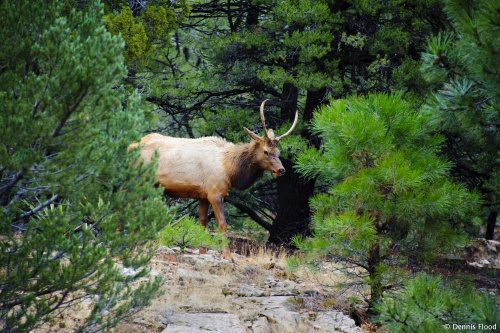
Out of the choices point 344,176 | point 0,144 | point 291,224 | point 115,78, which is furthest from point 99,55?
point 291,224

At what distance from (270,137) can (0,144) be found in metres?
6.39

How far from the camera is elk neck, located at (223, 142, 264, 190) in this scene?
1022 centimetres

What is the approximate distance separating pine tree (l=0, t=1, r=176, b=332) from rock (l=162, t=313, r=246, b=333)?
1367 mm

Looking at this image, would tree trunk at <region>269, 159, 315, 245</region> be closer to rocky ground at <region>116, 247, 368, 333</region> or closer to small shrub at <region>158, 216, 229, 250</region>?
rocky ground at <region>116, 247, 368, 333</region>

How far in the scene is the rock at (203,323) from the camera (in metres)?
6.18

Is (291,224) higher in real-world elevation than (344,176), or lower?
lower

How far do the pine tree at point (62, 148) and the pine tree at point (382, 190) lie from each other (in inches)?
93.1

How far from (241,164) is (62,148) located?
5872 mm

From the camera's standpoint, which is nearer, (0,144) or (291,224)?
(0,144)

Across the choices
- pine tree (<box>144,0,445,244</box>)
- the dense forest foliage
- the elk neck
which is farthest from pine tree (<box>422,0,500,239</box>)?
the elk neck

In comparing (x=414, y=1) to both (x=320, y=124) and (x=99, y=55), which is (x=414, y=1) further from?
(x=99, y=55)

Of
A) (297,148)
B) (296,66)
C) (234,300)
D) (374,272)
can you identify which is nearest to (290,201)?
(297,148)

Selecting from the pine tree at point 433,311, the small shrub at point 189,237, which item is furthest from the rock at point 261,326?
the small shrub at point 189,237

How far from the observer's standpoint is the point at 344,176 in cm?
662
